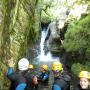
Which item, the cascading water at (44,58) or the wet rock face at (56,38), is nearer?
the cascading water at (44,58)

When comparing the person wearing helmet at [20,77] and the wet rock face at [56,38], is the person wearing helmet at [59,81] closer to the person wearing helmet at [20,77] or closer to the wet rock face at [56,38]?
the person wearing helmet at [20,77]

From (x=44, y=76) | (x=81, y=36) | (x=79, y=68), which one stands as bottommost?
(x=44, y=76)

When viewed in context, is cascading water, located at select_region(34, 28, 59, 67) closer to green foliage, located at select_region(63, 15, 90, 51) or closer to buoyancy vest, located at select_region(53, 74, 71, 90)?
green foliage, located at select_region(63, 15, 90, 51)

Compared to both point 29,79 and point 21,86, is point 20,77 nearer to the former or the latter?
point 21,86

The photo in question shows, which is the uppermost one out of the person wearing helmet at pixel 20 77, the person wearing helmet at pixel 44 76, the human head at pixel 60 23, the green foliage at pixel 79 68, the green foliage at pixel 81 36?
the human head at pixel 60 23

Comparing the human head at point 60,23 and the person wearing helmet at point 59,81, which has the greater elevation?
the human head at point 60,23

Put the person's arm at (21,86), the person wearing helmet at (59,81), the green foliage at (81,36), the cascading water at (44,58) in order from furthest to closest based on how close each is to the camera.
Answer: the cascading water at (44,58), the green foliage at (81,36), the person's arm at (21,86), the person wearing helmet at (59,81)

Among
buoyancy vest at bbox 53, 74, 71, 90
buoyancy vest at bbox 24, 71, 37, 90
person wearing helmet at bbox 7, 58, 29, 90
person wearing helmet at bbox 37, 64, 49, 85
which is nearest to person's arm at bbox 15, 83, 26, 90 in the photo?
person wearing helmet at bbox 7, 58, 29, 90

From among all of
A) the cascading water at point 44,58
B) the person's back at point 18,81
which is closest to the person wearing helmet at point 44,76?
the cascading water at point 44,58

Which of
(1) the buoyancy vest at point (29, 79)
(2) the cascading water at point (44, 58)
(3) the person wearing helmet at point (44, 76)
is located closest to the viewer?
(1) the buoyancy vest at point (29, 79)

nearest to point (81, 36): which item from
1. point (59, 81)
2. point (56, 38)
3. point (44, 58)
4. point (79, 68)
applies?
point (79, 68)

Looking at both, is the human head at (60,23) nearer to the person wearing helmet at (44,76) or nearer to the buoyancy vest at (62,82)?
the person wearing helmet at (44,76)

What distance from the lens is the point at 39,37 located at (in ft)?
116

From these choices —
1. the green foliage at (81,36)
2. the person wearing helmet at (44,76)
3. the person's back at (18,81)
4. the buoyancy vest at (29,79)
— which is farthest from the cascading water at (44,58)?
the person's back at (18,81)
